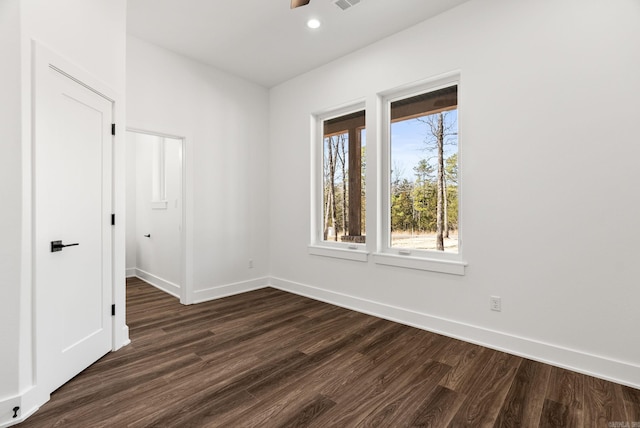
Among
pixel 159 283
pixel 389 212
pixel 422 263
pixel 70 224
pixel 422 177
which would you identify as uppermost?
pixel 422 177

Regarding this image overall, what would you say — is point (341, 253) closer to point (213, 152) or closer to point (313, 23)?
point (213, 152)

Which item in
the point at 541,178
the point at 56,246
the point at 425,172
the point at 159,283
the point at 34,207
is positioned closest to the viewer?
the point at 34,207

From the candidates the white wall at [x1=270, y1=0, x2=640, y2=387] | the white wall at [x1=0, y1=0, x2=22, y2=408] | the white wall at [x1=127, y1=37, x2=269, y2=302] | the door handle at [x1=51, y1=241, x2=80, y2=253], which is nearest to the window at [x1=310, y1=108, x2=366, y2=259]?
the white wall at [x1=270, y1=0, x2=640, y2=387]

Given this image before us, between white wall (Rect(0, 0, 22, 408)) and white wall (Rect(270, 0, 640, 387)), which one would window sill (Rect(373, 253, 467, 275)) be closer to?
white wall (Rect(270, 0, 640, 387))

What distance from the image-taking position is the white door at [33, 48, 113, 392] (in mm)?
1934

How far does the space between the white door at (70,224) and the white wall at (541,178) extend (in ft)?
8.97

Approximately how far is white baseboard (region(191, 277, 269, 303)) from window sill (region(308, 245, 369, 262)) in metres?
1.06

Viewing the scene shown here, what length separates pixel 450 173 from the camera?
10.4 ft

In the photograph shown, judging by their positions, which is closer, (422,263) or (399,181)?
(422,263)

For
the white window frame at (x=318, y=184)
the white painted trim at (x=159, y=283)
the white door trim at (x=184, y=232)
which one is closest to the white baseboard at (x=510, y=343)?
the white window frame at (x=318, y=184)

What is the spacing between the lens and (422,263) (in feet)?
10.5

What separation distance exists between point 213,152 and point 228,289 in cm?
190

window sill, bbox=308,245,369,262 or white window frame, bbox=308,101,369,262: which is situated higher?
white window frame, bbox=308,101,369,262

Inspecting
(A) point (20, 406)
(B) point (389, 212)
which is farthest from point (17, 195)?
(B) point (389, 212)
